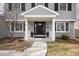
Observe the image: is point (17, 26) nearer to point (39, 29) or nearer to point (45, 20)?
point (39, 29)

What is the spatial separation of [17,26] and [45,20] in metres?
1.37

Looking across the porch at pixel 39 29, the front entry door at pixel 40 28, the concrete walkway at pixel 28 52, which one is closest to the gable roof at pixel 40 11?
the porch at pixel 39 29

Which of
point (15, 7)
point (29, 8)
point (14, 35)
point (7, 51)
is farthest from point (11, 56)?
point (29, 8)

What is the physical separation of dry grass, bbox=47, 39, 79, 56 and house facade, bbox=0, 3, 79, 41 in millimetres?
691

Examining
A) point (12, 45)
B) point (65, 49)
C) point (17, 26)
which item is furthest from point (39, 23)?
point (65, 49)

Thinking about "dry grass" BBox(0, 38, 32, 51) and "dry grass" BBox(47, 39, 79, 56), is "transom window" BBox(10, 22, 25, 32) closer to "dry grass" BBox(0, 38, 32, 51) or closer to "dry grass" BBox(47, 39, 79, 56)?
"dry grass" BBox(0, 38, 32, 51)

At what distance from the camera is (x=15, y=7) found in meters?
6.58

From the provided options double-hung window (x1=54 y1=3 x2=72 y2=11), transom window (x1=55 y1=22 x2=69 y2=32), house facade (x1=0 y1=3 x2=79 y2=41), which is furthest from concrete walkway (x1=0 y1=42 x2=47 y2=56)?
double-hung window (x1=54 y1=3 x2=72 y2=11)

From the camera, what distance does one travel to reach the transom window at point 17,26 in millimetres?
6726

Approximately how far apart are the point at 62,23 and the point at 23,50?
2.59 metres

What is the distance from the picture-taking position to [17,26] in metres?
6.98

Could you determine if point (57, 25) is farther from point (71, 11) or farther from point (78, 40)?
point (78, 40)

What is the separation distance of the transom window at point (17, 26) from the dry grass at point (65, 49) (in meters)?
1.47

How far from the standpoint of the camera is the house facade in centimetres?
705
